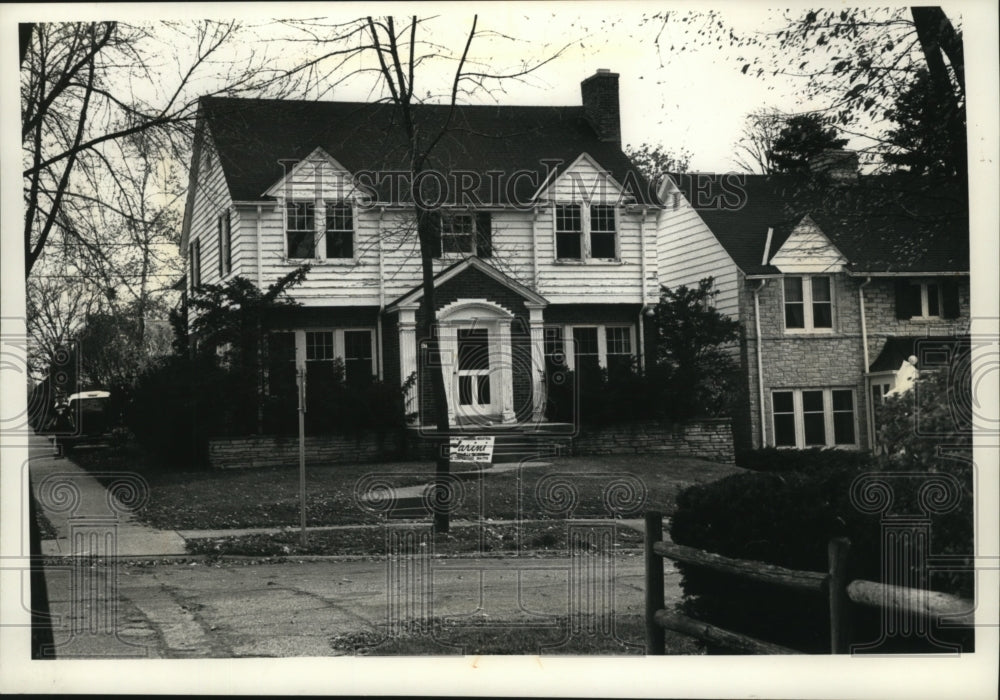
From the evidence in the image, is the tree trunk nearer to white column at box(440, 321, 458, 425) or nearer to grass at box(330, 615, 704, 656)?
white column at box(440, 321, 458, 425)

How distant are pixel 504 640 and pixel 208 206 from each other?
188 inches

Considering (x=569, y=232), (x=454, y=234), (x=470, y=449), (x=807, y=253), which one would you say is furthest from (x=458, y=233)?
(x=807, y=253)

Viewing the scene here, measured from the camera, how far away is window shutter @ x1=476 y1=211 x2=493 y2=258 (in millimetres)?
10227

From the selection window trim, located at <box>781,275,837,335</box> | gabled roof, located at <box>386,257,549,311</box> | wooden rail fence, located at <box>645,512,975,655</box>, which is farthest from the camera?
gabled roof, located at <box>386,257,549,311</box>

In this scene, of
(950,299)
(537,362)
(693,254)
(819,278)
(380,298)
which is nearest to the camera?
(950,299)

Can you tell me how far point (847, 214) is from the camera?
9078 mm

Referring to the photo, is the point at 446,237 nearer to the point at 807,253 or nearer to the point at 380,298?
the point at 380,298

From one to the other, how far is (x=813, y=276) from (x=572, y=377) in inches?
93.8

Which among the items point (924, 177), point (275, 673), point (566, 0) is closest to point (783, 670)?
point (275, 673)

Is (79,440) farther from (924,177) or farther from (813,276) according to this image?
(924,177)

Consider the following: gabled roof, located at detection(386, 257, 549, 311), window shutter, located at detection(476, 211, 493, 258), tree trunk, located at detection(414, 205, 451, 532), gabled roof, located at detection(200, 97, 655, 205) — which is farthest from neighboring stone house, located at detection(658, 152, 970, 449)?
tree trunk, located at detection(414, 205, 451, 532)

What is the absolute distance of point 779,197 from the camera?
9.22m

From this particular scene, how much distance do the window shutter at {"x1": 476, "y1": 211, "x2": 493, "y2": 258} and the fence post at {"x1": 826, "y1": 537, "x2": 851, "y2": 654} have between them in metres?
5.00

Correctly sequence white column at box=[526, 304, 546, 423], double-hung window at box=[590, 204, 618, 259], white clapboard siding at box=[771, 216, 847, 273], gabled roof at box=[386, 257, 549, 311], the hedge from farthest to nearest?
1. gabled roof at box=[386, 257, 549, 311]
2. white column at box=[526, 304, 546, 423]
3. double-hung window at box=[590, 204, 618, 259]
4. white clapboard siding at box=[771, 216, 847, 273]
5. the hedge
